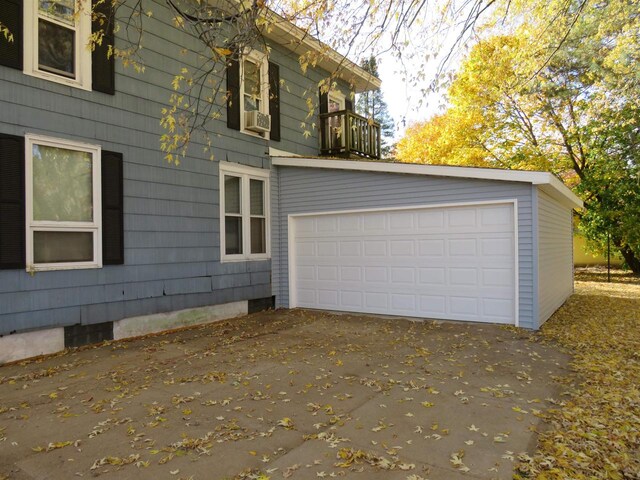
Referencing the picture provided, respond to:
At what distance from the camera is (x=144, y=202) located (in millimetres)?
7266

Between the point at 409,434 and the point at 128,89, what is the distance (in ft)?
21.2

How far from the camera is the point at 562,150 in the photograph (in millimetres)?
17688

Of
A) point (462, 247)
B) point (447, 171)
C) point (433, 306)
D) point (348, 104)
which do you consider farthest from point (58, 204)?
point (348, 104)

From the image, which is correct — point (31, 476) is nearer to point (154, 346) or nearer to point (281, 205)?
point (154, 346)

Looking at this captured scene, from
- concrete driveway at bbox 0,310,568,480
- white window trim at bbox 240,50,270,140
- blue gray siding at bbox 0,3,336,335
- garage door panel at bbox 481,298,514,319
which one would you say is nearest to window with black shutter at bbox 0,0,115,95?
blue gray siding at bbox 0,3,336,335

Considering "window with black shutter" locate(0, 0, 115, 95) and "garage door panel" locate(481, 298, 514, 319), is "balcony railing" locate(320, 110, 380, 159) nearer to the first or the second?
"garage door panel" locate(481, 298, 514, 319)

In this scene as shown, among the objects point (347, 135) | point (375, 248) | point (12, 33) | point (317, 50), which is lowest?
point (375, 248)

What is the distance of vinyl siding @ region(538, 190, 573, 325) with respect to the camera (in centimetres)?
778

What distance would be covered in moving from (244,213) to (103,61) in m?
3.69

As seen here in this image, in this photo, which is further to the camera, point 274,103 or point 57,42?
point 274,103

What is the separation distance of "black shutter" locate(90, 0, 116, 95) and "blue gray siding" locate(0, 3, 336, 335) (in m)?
0.13

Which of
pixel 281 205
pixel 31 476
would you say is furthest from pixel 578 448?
pixel 281 205

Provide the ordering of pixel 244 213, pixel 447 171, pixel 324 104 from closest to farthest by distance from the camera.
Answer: pixel 447 171, pixel 244 213, pixel 324 104

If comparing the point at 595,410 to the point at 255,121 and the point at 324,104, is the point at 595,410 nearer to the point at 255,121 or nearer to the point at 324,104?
the point at 255,121
